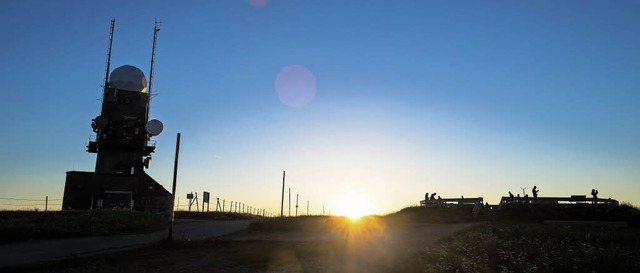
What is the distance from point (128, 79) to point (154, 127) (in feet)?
31.4

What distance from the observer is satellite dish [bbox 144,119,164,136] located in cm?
5625

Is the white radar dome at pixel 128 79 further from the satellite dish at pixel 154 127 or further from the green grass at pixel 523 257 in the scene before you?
the green grass at pixel 523 257

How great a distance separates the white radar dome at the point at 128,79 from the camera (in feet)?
200

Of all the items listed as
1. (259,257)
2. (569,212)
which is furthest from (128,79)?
(259,257)

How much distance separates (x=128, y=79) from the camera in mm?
61594

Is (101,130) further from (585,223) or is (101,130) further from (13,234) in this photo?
(585,223)

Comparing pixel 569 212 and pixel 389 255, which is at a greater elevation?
pixel 569 212

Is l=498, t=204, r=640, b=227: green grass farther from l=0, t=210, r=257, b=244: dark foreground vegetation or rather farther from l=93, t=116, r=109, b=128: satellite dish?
l=93, t=116, r=109, b=128: satellite dish

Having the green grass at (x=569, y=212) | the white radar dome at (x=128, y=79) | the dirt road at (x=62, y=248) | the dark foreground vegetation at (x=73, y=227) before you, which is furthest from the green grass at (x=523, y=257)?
the white radar dome at (x=128, y=79)

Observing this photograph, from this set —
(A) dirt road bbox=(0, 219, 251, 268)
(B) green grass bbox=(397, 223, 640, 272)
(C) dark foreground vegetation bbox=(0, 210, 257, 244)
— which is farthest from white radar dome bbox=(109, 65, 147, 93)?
(B) green grass bbox=(397, 223, 640, 272)

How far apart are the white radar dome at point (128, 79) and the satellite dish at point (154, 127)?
764 centimetres

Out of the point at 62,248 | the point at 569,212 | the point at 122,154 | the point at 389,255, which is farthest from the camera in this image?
the point at 122,154

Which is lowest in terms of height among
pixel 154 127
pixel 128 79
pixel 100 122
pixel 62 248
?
pixel 62 248

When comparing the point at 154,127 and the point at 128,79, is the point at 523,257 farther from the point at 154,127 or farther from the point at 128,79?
the point at 128,79
